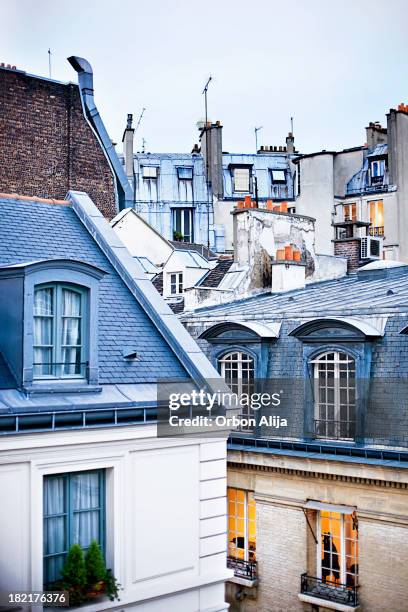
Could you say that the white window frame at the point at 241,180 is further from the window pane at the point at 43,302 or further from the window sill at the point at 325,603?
the window pane at the point at 43,302

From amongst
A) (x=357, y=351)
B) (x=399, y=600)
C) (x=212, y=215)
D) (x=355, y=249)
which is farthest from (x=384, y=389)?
(x=212, y=215)

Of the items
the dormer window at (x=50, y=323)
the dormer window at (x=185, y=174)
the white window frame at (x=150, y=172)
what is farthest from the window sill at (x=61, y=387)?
the white window frame at (x=150, y=172)

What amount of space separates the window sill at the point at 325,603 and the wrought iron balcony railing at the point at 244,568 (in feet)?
4.09

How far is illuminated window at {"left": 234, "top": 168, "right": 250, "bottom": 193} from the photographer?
5766cm

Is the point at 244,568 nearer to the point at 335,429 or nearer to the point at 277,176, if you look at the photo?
the point at 335,429

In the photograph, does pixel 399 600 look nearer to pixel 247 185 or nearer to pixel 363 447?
pixel 363 447

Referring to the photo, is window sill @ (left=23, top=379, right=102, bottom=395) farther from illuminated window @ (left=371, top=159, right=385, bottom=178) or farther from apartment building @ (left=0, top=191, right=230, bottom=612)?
illuminated window @ (left=371, top=159, right=385, bottom=178)

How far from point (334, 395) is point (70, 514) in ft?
25.8

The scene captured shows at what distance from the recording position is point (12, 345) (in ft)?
30.8

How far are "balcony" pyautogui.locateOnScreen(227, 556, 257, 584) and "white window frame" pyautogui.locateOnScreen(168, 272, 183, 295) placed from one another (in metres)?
10.1

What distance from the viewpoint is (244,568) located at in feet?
57.5

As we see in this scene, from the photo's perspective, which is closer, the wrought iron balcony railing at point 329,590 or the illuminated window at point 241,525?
the wrought iron balcony railing at point 329,590

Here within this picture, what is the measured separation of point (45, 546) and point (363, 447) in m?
7.65

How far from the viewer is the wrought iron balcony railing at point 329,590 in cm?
1574
